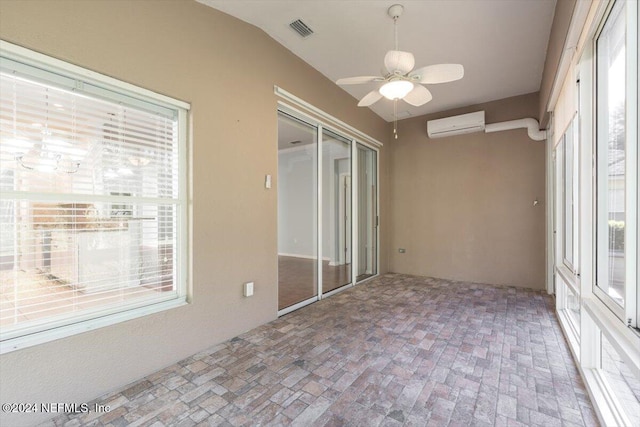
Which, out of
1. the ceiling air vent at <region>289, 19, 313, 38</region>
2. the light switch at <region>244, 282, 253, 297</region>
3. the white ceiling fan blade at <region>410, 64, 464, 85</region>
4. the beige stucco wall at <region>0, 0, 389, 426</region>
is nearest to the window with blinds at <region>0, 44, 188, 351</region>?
the beige stucco wall at <region>0, 0, 389, 426</region>

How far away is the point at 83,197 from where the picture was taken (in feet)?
5.94

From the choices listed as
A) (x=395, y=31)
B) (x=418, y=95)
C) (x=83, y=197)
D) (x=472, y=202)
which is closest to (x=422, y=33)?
(x=395, y=31)

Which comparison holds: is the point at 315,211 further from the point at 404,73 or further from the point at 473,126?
the point at 473,126

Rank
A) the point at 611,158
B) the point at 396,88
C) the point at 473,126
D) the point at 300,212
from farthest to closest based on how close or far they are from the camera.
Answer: the point at 473,126 < the point at 300,212 < the point at 396,88 < the point at 611,158

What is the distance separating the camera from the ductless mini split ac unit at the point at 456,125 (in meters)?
4.50

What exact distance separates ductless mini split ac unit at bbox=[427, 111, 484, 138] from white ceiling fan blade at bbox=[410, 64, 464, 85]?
8.17ft

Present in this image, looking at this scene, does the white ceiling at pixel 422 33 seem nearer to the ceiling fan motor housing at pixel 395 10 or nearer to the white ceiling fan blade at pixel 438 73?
the ceiling fan motor housing at pixel 395 10

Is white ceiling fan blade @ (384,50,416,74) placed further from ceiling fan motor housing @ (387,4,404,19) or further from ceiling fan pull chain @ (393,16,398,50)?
ceiling fan pull chain @ (393,16,398,50)

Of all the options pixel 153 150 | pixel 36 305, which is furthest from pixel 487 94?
pixel 36 305

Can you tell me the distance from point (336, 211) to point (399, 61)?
94.5 inches

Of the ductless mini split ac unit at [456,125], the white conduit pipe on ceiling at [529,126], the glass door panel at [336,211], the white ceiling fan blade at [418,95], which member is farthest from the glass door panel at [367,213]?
the white conduit pipe on ceiling at [529,126]

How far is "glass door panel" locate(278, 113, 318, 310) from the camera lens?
3576 millimetres

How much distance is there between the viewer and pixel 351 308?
137 inches

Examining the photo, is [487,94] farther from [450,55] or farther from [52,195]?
[52,195]
